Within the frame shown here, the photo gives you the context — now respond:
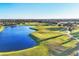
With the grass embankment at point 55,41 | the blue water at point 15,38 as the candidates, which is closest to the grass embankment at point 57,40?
the grass embankment at point 55,41

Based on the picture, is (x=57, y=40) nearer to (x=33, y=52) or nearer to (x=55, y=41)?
(x=55, y=41)

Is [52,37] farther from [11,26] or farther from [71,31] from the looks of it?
[11,26]

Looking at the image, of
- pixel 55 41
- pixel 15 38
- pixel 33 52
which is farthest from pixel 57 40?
pixel 15 38

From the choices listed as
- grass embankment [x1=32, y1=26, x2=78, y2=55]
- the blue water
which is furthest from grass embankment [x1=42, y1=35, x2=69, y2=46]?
the blue water

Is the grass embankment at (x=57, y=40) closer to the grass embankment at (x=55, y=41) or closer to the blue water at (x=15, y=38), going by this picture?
the grass embankment at (x=55, y=41)

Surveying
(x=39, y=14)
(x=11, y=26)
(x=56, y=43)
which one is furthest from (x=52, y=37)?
(x=11, y=26)

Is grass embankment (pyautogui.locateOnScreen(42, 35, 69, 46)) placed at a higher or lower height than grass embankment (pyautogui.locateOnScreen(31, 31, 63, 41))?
lower

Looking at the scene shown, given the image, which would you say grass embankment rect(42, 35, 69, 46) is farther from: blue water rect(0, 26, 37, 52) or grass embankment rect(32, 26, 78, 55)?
blue water rect(0, 26, 37, 52)

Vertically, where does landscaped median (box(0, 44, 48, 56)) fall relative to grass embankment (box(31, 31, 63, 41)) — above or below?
below
